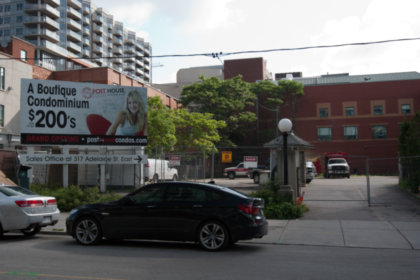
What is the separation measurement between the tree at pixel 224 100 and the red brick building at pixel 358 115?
814cm

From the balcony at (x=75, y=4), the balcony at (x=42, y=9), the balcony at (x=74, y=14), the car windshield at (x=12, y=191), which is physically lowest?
the car windshield at (x=12, y=191)

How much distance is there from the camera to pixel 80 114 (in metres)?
20.0

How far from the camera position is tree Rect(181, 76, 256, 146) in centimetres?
5181

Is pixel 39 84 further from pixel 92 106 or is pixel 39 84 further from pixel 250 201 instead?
pixel 250 201

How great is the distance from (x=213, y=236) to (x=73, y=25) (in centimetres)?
8663

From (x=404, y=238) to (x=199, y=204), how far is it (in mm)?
5607

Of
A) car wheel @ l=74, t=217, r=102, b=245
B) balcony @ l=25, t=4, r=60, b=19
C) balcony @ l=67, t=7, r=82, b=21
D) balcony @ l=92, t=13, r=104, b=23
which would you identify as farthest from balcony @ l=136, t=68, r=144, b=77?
car wheel @ l=74, t=217, r=102, b=245

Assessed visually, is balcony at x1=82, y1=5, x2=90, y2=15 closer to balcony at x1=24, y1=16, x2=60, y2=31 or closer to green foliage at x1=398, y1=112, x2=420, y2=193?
balcony at x1=24, y1=16, x2=60, y2=31

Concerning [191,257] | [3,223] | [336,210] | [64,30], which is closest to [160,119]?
[336,210]

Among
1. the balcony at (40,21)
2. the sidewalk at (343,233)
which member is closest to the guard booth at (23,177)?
the sidewalk at (343,233)

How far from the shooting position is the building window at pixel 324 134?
182 feet

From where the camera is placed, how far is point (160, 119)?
3719 cm

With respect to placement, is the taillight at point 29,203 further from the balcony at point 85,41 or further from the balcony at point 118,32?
the balcony at point 118,32

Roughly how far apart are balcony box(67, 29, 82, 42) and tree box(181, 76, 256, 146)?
43705 mm
